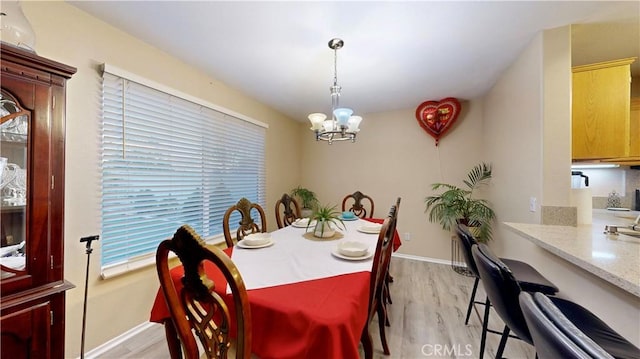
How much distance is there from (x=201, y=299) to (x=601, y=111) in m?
2.95

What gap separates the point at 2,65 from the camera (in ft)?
3.09

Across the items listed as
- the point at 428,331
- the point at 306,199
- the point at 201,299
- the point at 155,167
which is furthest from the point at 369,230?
the point at 306,199

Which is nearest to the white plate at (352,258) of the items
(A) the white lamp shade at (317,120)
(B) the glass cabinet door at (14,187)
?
(A) the white lamp shade at (317,120)

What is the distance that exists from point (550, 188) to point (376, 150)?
242cm

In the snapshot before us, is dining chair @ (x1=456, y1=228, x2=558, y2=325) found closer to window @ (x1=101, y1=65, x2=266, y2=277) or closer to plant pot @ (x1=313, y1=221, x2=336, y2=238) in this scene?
plant pot @ (x1=313, y1=221, x2=336, y2=238)

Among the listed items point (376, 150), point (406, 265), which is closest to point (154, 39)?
point (376, 150)

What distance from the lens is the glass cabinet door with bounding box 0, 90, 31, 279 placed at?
1.01m

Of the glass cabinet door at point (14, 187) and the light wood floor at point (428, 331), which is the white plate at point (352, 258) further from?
the glass cabinet door at point (14, 187)

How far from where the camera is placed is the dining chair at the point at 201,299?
681 millimetres

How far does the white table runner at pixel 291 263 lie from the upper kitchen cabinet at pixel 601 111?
1.87 metres

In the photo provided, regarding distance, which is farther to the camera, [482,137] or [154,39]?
[482,137]

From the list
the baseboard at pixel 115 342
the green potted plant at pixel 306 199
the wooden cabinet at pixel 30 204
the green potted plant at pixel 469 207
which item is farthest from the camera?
the green potted plant at pixel 306 199

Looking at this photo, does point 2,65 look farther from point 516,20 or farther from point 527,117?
point 527,117

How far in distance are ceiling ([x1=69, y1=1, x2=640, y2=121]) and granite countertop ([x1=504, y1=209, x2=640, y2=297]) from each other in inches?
60.3
